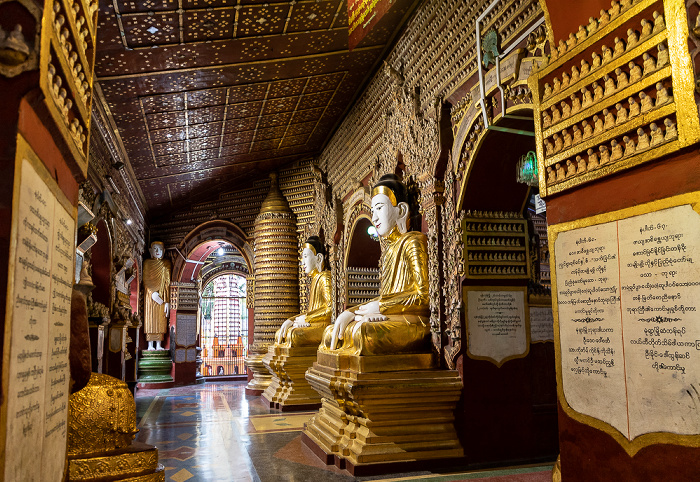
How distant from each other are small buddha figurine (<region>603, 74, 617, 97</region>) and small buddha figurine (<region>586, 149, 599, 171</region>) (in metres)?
0.26

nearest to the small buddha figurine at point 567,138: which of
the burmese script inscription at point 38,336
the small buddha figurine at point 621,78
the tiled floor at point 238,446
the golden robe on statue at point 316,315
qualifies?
the small buddha figurine at point 621,78

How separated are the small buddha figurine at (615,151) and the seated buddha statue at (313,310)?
586cm

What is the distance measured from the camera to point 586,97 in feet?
8.27

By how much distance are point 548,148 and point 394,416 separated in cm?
256

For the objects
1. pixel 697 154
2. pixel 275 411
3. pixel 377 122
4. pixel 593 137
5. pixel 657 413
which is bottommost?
pixel 275 411

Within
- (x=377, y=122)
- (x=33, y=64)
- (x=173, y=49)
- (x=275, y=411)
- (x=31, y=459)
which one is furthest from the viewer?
(x=275, y=411)

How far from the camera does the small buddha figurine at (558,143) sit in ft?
8.87

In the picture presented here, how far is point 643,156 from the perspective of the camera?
2189 mm

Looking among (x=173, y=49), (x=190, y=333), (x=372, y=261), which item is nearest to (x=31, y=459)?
(x=173, y=49)

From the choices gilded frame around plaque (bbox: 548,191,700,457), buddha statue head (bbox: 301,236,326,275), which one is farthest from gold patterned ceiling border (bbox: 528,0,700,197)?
buddha statue head (bbox: 301,236,326,275)

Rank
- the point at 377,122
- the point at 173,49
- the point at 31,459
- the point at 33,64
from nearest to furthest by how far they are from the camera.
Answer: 1. the point at 33,64
2. the point at 31,459
3. the point at 173,49
4. the point at 377,122

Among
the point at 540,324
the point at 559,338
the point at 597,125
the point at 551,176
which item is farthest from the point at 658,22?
the point at 540,324

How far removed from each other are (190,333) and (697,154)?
36.5ft

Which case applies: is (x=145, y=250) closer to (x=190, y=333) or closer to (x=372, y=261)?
(x=190, y=333)
